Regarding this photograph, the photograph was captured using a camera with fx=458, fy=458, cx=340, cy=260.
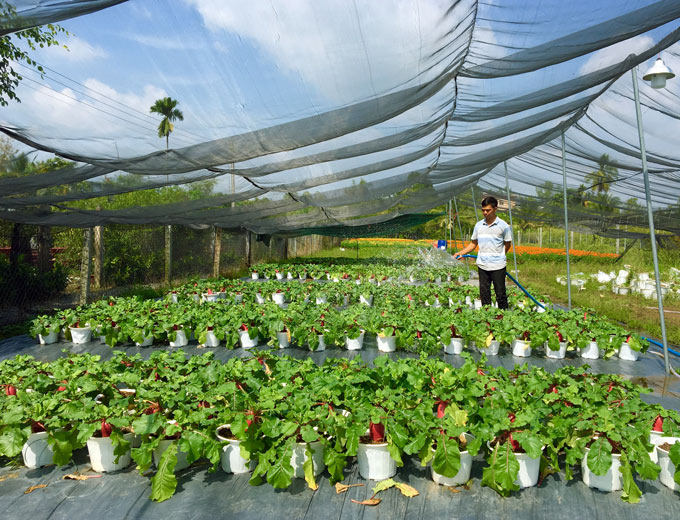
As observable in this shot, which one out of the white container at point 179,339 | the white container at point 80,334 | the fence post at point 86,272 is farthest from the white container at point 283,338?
the fence post at point 86,272

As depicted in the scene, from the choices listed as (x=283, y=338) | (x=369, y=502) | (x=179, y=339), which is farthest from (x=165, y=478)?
(x=179, y=339)

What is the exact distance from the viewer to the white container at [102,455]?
250 centimetres

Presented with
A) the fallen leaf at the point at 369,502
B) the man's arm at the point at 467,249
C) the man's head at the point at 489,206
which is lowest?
the fallen leaf at the point at 369,502

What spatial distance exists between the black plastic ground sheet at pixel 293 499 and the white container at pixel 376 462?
0.06m

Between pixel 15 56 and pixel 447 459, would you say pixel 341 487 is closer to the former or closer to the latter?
pixel 447 459

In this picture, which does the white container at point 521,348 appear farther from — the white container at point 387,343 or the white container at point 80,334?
the white container at point 80,334

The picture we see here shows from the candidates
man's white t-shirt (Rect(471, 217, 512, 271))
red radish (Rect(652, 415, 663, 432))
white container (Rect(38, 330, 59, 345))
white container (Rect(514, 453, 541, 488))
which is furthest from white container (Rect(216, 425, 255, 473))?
man's white t-shirt (Rect(471, 217, 512, 271))

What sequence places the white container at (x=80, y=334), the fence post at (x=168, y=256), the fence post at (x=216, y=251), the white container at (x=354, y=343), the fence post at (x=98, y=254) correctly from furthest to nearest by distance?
the fence post at (x=216, y=251), the fence post at (x=168, y=256), the fence post at (x=98, y=254), the white container at (x=80, y=334), the white container at (x=354, y=343)

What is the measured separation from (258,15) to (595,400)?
2.77 m

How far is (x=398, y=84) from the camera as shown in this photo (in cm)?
334

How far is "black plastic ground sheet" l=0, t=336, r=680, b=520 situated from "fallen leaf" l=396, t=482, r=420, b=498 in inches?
1.0

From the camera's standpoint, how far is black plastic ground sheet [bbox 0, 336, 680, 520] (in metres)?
2.13

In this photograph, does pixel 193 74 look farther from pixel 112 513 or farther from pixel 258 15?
pixel 112 513

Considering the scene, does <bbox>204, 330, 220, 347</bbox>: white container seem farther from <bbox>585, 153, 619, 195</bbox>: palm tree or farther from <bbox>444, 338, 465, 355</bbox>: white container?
<bbox>585, 153, 619, 195</bbox>: palm tree
